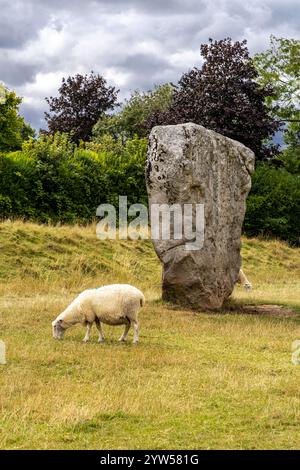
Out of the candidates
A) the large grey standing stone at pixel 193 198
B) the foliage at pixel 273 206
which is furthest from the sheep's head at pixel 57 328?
the foliage at pixel 273 206

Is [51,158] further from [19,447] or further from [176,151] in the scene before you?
[19,447]

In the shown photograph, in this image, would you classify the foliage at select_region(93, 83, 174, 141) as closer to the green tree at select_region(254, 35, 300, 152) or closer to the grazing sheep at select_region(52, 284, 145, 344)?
the green tree at select_region(254, 35, 300, 152)

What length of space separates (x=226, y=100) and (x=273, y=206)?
716cm

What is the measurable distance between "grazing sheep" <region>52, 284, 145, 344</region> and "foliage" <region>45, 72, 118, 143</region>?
48.5 m

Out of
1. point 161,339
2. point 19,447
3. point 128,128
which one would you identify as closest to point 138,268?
point 161,339

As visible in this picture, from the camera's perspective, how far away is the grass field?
9.21 meters

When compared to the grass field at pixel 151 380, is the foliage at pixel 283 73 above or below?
above

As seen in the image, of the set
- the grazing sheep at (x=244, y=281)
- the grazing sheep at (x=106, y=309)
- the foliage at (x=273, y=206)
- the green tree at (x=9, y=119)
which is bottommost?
the grazing sheep at (x=244, y=281)

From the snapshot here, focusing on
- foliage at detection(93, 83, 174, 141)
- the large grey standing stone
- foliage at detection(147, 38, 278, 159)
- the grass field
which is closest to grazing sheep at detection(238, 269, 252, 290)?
the grass field

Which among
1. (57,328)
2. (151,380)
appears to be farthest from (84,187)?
(151,380)

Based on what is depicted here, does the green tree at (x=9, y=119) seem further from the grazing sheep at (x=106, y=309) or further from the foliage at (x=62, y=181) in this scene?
the grazing sheep at (x=106, y=309)

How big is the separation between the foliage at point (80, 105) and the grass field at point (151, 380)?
40.6m

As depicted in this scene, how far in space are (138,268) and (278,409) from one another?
18.2 m

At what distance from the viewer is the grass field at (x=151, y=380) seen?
363 inches
